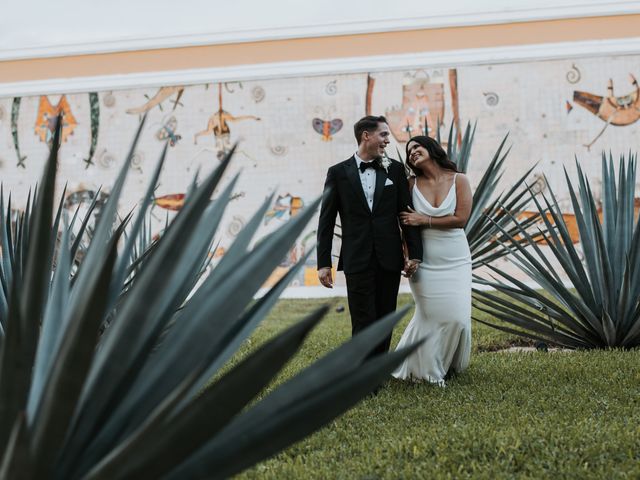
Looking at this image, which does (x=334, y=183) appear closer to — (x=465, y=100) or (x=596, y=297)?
(x=596, y=297)

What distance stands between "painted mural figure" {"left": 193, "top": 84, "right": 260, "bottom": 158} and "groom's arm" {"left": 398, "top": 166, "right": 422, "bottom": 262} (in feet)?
30.6

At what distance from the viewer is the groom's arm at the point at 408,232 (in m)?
4.00

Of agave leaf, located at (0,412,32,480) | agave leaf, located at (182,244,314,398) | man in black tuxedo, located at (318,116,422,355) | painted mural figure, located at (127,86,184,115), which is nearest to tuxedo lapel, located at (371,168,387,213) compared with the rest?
man in black tuxedo, located at (318,116,422,355)

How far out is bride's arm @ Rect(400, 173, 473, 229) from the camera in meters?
3.99

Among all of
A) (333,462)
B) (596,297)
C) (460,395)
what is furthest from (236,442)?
(596,297)

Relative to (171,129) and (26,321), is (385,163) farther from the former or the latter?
(171,129)

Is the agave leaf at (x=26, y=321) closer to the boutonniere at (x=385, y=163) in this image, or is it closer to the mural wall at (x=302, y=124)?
the boutonniere at (x=385, y=163)

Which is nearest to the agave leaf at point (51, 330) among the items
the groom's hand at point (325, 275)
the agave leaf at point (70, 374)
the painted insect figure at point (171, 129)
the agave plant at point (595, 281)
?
the agave leaf at point (70, 374)

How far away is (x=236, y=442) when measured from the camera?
3.57 feet

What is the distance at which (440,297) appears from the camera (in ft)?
13.2

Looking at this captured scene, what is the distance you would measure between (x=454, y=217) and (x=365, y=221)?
50 cm

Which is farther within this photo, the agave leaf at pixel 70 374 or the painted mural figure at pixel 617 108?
the painted mural figure at pixel 617 108

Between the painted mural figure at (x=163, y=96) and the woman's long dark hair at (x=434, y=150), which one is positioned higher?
the painted mural figure at (x=163, y=96)

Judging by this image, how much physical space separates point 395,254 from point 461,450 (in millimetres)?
1435
